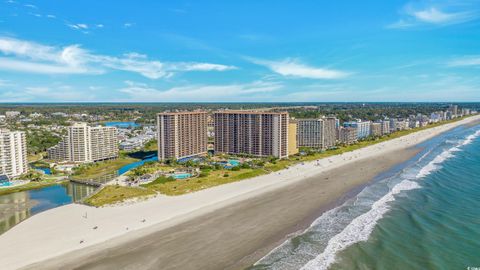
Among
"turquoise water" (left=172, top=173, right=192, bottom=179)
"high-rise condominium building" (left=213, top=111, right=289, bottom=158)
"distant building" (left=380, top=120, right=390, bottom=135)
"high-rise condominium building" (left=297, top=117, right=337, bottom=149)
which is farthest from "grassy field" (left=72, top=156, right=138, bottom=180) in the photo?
"distant building" (left=380, top=120, right=390, bottom=135)

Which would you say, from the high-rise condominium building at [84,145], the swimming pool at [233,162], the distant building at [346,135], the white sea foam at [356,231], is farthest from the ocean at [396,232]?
the high-rise condominium building at [84,145]

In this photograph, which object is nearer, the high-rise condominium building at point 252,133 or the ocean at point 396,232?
the ocean at point 396,232

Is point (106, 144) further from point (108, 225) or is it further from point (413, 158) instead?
point (413, 158)

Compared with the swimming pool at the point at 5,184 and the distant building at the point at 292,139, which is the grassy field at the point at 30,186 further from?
the distant building at the point at 292,139

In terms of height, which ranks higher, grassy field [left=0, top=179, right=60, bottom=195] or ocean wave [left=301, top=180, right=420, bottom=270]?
ocean wave [left=301, top=180, right=420, bottom=270]

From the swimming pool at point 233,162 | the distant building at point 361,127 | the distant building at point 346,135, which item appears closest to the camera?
the swimming pool at point 233,162

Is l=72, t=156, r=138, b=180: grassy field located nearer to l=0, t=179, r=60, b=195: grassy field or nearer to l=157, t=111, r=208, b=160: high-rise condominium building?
l=0, t=179, r=60, b=195: grassy field

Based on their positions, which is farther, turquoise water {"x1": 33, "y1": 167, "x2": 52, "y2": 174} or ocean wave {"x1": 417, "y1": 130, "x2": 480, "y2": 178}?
turquoise water {"x1": 33, "y1": 167, "x2": 52, "y2": 174}
